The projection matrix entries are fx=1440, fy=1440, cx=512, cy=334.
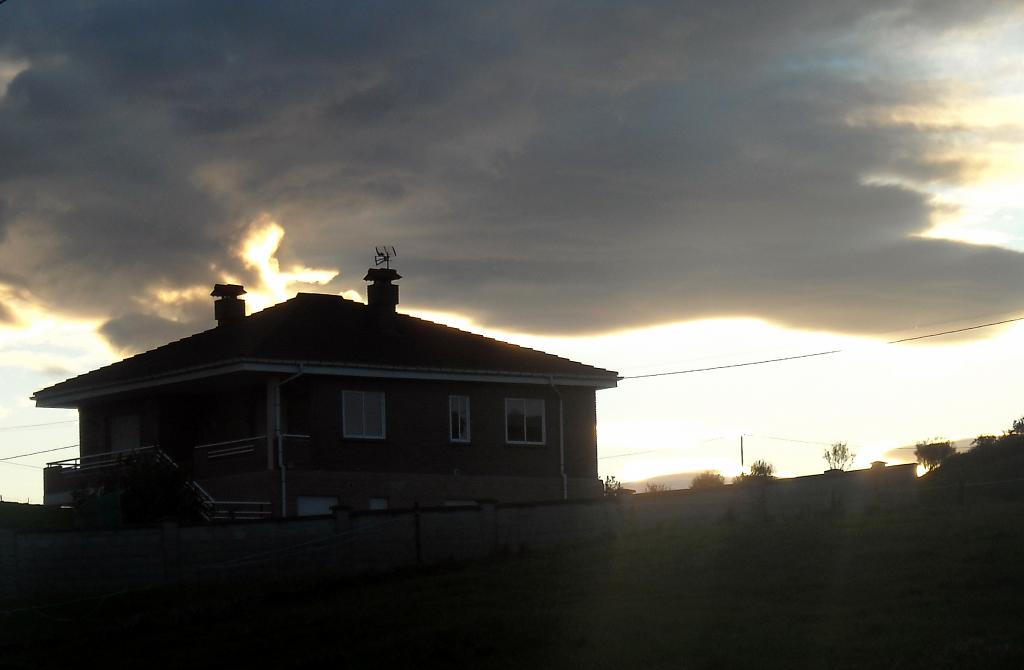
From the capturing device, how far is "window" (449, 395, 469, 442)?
42.9 m

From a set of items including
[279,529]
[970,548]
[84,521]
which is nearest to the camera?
[970,548]

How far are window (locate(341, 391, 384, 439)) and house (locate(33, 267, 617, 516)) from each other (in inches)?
1.6

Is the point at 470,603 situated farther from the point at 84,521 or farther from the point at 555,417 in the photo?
the point at 555,417

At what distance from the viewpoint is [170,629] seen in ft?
81.8

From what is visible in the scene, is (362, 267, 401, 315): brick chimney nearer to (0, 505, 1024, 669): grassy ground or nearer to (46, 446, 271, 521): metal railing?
(46, 446, 271, 521): metal railing

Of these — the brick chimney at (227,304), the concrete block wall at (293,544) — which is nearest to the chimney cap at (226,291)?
the brick chimney at (227,304)

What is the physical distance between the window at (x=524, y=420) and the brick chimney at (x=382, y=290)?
17.0 feet

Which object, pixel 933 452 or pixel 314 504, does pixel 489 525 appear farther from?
pixel 933 452

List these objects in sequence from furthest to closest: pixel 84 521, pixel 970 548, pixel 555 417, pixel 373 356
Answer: pixel 555 417, pixel 373 356, pixel 84 521, pixel 970 548

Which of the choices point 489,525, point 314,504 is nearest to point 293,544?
point 489,525

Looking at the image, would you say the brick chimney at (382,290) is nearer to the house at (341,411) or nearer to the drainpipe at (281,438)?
the house at (341,411)

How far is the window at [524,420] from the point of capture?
43938 millimetres

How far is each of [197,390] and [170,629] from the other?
18.2 m

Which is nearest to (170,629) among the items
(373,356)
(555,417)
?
(373,356)
